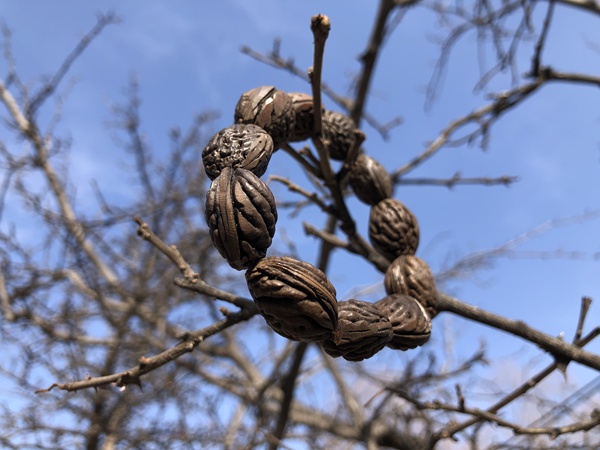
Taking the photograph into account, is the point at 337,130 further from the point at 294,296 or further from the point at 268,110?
the point at 294,296

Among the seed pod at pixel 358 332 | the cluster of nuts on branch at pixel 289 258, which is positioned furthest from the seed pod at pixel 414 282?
the seed pod at pixel 358 332

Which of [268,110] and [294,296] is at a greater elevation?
[268,110]

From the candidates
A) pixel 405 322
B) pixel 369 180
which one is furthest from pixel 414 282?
pixel 369 180

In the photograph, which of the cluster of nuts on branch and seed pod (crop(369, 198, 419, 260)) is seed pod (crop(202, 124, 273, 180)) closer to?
the cluster of nuts on branch

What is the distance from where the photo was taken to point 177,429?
108 inches

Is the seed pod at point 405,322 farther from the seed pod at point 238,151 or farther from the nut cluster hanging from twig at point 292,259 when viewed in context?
the seed pod at point 238,151

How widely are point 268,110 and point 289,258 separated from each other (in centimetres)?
24

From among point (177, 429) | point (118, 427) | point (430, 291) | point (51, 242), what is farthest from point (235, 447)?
point (430, 291)

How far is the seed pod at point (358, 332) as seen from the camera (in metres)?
0.50

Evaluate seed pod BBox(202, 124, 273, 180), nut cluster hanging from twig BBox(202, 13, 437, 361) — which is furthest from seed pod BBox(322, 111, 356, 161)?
seed pod BBox(202, 124, 273, 180)

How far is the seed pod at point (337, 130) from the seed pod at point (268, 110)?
0.44ft

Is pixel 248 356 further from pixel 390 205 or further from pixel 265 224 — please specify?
pixel 265 224

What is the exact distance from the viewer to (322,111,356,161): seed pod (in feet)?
2.66

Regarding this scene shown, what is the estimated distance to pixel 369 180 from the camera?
785 mm
